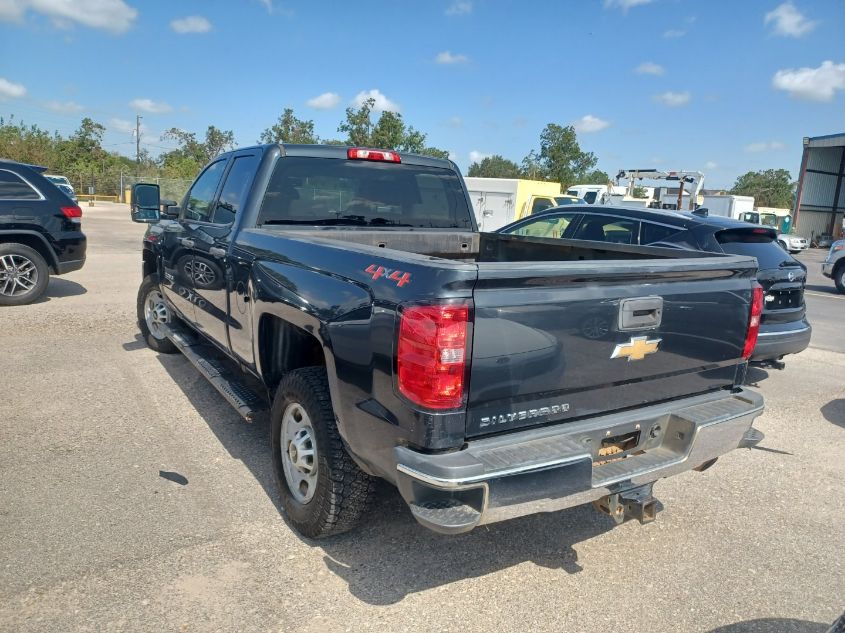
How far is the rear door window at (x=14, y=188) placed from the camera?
27.0ft

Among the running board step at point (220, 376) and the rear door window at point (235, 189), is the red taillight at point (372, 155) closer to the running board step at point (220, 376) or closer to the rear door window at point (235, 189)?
the rear door window at point (235, 189)

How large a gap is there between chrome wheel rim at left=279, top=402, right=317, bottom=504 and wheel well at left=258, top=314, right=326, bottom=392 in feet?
1.10

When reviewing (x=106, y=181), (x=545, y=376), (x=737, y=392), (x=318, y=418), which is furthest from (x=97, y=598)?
(x=106, y=181)

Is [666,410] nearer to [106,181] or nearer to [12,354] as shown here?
[12,354]

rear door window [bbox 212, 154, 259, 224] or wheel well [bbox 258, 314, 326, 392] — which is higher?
rear door window [bbox 212, 154, 259, 224]

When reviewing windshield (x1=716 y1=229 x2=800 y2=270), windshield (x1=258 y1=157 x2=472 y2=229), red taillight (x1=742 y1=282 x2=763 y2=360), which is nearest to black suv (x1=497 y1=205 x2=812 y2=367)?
A: windshield (x1=716 y1=229 x2=800 y2=270)

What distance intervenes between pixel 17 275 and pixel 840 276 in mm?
16666

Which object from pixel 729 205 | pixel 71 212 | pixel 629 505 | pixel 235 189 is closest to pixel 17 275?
pixel 71 212

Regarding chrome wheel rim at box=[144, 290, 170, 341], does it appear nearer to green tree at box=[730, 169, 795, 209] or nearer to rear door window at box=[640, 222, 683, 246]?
rear door window at box=[640, 222, 683, 246]

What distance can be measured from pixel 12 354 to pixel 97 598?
14.6 feet

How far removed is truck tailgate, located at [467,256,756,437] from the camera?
7.98 feet

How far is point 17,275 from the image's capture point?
8.46m

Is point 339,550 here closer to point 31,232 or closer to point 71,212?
point 31,232

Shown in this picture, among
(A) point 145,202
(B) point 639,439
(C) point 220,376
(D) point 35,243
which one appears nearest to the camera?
(B) point 639,439
